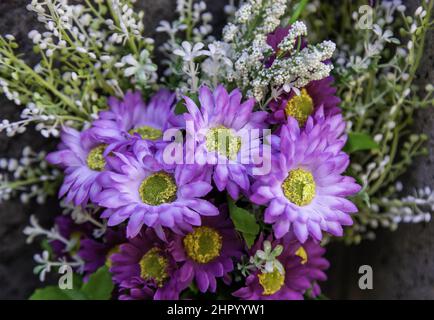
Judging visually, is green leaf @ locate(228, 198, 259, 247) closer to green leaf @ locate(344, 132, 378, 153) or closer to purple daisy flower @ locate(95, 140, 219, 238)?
purple daisy flower @ locate(95, 140, 219, 238)

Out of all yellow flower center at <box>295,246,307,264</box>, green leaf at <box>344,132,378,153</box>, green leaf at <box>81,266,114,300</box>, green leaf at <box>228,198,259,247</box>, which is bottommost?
green leaf at <box>81,266,114,300</box>

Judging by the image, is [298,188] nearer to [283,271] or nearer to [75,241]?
[283,271]

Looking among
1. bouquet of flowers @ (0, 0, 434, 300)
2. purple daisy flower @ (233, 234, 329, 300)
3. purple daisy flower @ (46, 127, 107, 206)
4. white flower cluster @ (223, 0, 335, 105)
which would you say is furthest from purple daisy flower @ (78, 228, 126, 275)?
white flower cluster @ (223, 0, 335, 105)

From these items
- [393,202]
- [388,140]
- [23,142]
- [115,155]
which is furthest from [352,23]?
[23,142]

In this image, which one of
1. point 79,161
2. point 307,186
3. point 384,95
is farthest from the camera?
point 384,95

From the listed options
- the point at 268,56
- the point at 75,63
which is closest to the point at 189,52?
the point at 268,56
